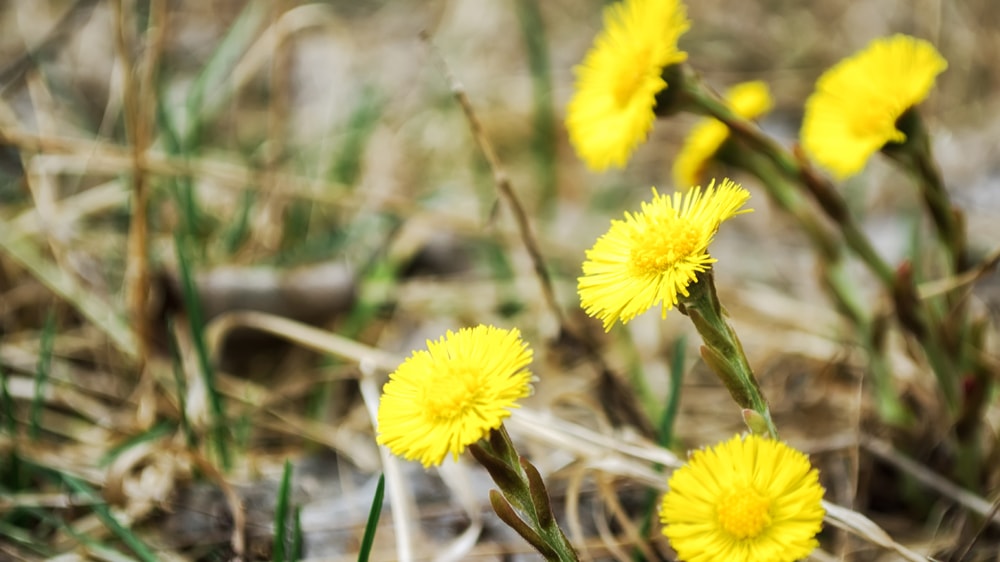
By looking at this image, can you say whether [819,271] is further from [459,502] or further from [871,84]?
[459,502]

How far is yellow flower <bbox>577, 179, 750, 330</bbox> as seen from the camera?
791 millimetres

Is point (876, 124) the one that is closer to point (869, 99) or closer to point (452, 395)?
point (869, 99)

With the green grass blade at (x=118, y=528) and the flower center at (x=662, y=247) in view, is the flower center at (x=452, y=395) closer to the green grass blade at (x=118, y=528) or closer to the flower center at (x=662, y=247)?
the flower center at (x=662, y=247)

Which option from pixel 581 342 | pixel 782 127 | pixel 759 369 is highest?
pixel 782 127

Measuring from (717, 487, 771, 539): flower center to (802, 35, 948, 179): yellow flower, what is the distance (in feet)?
1.93

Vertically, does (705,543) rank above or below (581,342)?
below

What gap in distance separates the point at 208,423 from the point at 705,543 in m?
1.07

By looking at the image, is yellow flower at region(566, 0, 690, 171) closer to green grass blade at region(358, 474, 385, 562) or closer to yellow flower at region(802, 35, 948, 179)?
yellow flower at region(802, 35, 948, 179)

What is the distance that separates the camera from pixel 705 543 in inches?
29.1

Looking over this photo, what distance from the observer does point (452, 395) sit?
2.52 ft

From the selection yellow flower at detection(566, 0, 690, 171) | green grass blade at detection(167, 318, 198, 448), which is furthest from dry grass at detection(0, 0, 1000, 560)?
yellow flower at detection(566, 0, 690, 171)

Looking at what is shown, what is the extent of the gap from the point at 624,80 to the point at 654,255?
420 mm

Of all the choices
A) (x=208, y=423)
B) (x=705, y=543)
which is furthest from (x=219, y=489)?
(x=705, y=543)

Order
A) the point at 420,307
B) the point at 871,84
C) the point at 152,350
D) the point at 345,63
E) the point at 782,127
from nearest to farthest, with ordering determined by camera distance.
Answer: the point at 871,84, the point at 152,350, the point at 420,307, the point at 782,127, the point at 345,63
